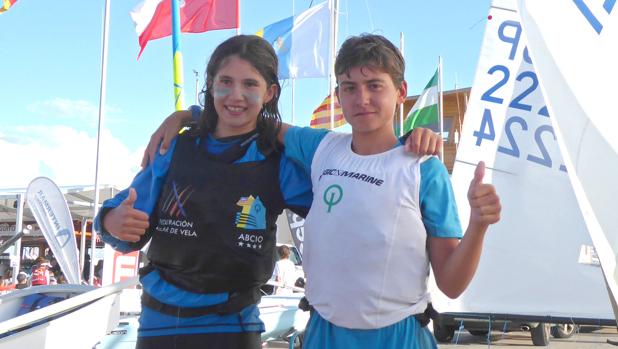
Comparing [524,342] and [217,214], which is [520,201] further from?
[524,342]

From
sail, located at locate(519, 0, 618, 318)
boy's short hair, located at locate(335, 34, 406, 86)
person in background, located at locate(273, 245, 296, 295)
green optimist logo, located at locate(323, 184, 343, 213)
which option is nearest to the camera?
sail, located at locate(519, 0, 618, 318)

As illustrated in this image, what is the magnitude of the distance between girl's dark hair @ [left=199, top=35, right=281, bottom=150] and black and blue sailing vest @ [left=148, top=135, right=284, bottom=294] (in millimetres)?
143

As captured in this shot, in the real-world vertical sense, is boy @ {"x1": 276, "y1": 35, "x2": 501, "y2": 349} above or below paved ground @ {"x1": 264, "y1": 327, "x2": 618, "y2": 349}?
above

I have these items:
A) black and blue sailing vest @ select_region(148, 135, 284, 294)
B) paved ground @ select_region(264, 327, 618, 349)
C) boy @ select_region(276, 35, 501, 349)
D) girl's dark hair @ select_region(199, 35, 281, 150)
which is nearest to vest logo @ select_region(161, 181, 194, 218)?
black and blue sailing vest @ select_region(148, 135, 284, 294)

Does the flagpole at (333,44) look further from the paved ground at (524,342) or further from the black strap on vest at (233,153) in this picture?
the black strap on vest at (233,153)

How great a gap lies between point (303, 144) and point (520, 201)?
275 centimetres

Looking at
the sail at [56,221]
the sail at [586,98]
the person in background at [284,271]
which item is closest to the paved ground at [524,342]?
the person in background at [284,271]

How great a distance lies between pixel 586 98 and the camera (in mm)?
1380

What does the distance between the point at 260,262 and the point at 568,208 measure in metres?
2.93

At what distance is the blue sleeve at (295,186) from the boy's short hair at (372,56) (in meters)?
0.36

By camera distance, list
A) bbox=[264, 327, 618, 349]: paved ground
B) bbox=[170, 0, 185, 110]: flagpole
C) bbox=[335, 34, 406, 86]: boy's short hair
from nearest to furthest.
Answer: bbox=[335, 34, 406, 86]: boy's short hair < bbox=[170, 0, 185, 110]: flagpole < bbox=[264, 327, 618, 349]: paved ground

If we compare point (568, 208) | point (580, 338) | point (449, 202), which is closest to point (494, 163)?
point (568, 208)

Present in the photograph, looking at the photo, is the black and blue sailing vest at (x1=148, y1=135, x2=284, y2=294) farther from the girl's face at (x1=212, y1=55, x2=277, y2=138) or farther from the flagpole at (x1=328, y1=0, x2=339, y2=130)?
the flagpole at (x1=328, y1=0, x2=339, y2=130)

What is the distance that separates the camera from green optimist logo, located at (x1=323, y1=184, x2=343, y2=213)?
1739 millimetres
